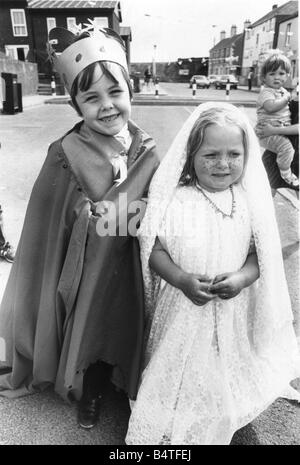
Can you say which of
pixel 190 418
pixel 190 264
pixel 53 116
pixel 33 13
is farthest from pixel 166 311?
pixel 33 13

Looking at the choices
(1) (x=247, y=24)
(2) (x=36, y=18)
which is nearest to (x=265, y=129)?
(2) (x=36, y=18)

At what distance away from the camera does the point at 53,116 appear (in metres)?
14.0

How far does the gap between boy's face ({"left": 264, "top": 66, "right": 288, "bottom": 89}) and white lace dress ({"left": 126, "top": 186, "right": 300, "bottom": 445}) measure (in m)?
2.04

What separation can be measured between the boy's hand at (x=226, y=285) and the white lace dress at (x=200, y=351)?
0.07m

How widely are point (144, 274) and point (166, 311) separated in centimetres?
19

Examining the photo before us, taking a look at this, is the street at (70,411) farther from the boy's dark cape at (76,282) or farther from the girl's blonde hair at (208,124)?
the girl's blonde hair at (208,124)

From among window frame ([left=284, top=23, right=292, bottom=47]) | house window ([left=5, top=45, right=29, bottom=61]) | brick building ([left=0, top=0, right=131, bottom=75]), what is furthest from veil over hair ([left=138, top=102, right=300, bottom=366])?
window frame ([left=284, top=23, right=292, bottom=47])

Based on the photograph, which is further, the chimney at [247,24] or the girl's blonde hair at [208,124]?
the chimney at [247,24]

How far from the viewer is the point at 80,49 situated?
1.64 m

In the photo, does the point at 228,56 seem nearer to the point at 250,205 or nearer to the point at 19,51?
the point at 19,51

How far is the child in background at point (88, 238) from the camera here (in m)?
1.66

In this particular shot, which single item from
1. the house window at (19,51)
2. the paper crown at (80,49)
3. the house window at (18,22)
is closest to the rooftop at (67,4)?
the house window at (18,22)

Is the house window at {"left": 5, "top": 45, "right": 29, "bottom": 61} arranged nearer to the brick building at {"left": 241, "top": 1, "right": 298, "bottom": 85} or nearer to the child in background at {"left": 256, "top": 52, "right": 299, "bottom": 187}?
the brick building at {"left": 241, "top": 1, "right": 298, "bottom": 85}

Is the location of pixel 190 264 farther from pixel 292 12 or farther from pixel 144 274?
pixel 292 12
